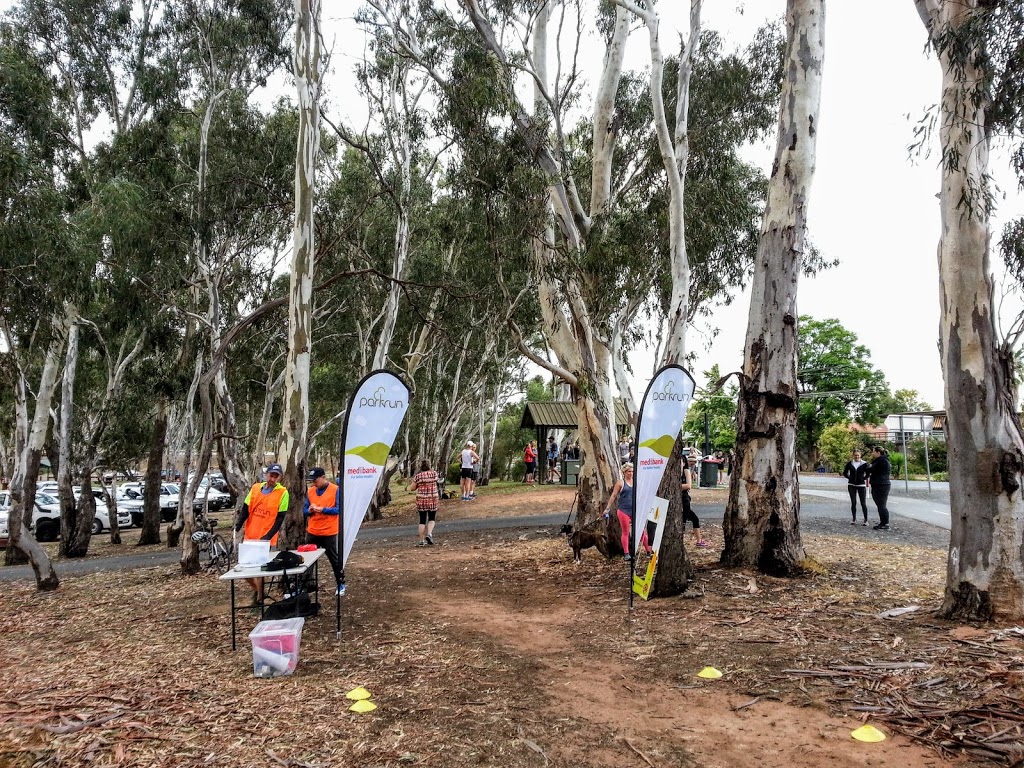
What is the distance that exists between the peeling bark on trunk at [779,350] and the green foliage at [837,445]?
115 ft

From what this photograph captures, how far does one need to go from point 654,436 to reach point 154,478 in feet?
48.0

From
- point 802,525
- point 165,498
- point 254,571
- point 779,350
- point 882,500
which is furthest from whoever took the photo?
point 165,498

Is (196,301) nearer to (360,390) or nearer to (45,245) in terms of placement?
(45,245)

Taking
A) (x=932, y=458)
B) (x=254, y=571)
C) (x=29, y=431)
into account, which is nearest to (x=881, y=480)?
(x=254, y=571)

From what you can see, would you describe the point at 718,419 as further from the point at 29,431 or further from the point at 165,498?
the point at 29,431

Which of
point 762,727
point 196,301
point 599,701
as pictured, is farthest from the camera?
point 196,301

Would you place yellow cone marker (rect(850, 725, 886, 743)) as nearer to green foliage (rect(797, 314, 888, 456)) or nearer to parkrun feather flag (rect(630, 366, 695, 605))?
parkrun feather flag (rect(630, 366, 695, 605))

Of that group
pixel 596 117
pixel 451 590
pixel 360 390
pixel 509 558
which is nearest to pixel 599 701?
pixel 360 390

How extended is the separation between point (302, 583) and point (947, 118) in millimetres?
7329

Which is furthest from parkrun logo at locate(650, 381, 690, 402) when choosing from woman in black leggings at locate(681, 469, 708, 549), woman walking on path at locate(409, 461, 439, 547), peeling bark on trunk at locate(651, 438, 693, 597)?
woman walking on path at locate(409, 461, 439, 547)

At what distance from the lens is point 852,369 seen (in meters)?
50.3

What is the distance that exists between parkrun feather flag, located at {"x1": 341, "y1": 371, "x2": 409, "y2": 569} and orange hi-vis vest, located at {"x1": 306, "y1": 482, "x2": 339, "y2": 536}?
1.95 m

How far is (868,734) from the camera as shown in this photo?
12.9 ft

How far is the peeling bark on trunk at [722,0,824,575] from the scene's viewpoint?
8.32 m
